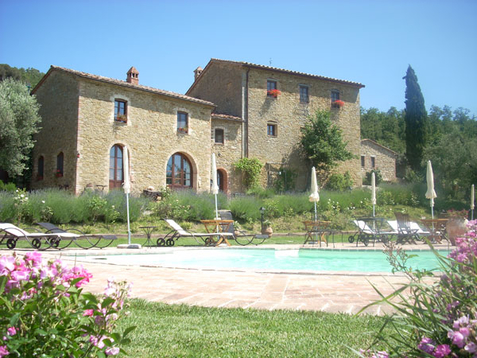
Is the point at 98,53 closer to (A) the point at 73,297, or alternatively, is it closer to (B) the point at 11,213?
(B) the point at 11,213

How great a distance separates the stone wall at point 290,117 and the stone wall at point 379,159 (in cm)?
441

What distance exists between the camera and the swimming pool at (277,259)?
774 centimetres

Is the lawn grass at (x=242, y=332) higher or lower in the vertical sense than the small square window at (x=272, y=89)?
lower

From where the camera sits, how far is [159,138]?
64.1ft

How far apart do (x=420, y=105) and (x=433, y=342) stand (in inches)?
1307

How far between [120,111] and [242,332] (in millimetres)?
17483

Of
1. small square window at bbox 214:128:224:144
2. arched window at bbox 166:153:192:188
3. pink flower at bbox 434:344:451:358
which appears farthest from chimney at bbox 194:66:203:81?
pink flower at bbox 434:344:451:358

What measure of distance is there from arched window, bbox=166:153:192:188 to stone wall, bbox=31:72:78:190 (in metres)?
4.69

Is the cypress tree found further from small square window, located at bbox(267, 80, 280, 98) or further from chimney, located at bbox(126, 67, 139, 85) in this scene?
chimney, located at bbox(126, 67, 139, 85)

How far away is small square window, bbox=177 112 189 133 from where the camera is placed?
20.3 m

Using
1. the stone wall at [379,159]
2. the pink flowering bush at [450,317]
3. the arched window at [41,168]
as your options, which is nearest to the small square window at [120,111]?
the arched window at [41,168]

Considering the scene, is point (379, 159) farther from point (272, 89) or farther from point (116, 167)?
point (116, 167)

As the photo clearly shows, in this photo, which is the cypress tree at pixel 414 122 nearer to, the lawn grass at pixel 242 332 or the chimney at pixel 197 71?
the chimney at pixel 197 71

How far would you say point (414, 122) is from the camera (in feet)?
100
